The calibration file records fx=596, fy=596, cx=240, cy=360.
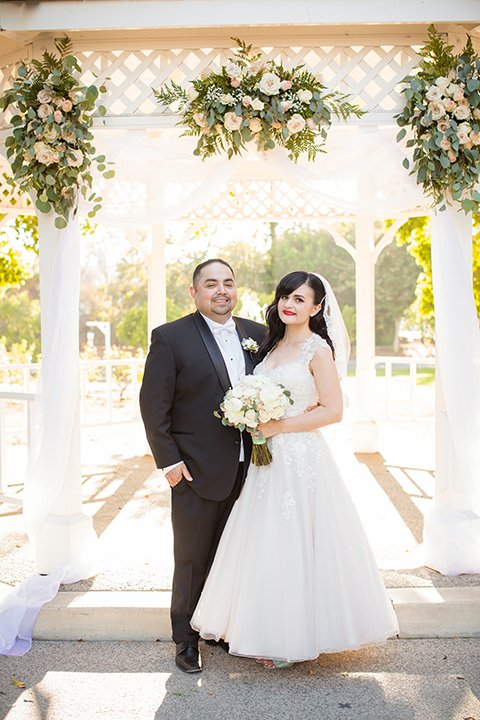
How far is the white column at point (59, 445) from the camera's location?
3.63 m

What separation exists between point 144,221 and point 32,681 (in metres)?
2.57

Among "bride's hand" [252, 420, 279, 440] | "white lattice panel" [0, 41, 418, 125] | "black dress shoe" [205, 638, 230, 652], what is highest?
"white lattice panel" [0, 41, 418, 125]

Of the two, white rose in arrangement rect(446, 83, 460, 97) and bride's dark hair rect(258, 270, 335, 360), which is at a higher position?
white rose in arrangement rect(446, 83, 460, 97)

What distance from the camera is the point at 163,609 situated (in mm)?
3381

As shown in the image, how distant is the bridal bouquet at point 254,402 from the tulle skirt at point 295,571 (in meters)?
0.31

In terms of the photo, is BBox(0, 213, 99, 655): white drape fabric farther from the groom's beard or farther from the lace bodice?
the lace bodice

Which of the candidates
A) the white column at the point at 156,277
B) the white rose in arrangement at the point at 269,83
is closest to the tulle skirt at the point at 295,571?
the white rose in arrangement at the point at 269,83

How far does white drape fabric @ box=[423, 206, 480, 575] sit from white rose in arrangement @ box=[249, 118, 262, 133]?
1.21m

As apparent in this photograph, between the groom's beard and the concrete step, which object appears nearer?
the groom's beard

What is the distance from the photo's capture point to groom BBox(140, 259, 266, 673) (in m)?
2.99

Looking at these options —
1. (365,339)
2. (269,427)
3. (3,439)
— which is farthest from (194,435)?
(365,339)

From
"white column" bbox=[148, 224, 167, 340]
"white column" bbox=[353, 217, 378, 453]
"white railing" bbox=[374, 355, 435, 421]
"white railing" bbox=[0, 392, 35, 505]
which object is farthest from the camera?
"white railing" bbox=[374, 355, 435, 421]

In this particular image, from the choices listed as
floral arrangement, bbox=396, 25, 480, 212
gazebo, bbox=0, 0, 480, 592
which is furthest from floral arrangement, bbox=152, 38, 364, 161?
floral arrangement, bbox=396, 25, 480, 212

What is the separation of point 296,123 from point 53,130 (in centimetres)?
140
